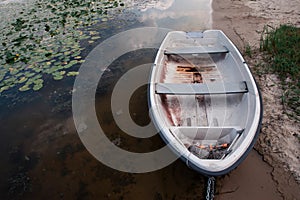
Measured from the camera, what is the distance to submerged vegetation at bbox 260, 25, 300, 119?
3.29 m

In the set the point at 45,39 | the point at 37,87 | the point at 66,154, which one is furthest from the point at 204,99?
the point at 45,39

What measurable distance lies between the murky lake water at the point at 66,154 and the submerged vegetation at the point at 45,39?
0.46 metres

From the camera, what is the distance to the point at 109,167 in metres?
2.92

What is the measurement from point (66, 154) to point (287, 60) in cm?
427

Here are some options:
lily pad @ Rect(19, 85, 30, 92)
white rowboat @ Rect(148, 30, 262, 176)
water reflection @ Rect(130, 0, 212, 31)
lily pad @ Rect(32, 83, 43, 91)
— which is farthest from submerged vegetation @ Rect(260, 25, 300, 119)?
lily pad @ Rect(19, 85, 30, 92)

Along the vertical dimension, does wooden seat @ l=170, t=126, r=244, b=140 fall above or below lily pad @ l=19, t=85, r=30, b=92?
above

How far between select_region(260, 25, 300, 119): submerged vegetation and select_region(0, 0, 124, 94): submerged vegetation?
4191 mm

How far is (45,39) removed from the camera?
6355 millimetres

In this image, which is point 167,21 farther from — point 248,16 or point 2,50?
point 2,50

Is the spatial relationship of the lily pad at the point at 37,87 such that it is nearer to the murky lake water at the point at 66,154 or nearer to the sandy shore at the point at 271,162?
the murky lake water at the point at 66,154

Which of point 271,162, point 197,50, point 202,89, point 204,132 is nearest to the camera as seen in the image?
point 204,132

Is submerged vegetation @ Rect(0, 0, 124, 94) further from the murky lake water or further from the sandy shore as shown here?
the sandy shore

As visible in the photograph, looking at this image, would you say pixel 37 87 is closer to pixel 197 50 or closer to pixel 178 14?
pixel 197 50

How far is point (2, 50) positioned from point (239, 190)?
6.69m
